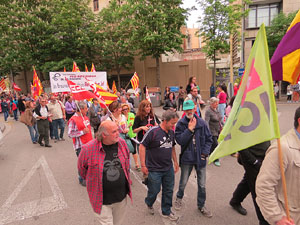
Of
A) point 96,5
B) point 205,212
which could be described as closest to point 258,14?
point 96,5

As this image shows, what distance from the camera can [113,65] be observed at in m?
24.2

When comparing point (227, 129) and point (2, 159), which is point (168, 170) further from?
point (2, 159)

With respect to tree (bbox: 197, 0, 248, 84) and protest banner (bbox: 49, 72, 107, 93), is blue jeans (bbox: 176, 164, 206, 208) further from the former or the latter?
tree (bbox: 197, 0, 248, 84)

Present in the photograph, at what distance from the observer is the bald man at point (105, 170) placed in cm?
243

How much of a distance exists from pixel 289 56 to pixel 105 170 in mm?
2767

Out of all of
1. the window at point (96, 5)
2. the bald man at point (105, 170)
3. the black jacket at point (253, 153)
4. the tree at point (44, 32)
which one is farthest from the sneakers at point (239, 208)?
the window at point (96, 5)

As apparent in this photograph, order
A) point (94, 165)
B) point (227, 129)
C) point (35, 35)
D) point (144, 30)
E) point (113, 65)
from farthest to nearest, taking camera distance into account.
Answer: point (113, 65) < point (35, 35) < point (144, 30) < point (94, 165) < point (227, 129)

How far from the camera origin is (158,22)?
17359 millimetres

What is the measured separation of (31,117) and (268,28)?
62.4 feet

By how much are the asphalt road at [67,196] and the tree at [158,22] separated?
13579 millimetres

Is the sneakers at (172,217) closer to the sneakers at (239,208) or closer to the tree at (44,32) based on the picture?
the sneakers at (239,208)

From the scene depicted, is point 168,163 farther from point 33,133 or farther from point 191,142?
point 33,133

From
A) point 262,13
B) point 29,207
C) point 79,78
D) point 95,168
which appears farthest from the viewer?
point 262,13

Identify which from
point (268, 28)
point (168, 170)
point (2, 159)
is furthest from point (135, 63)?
point (168, 170)
